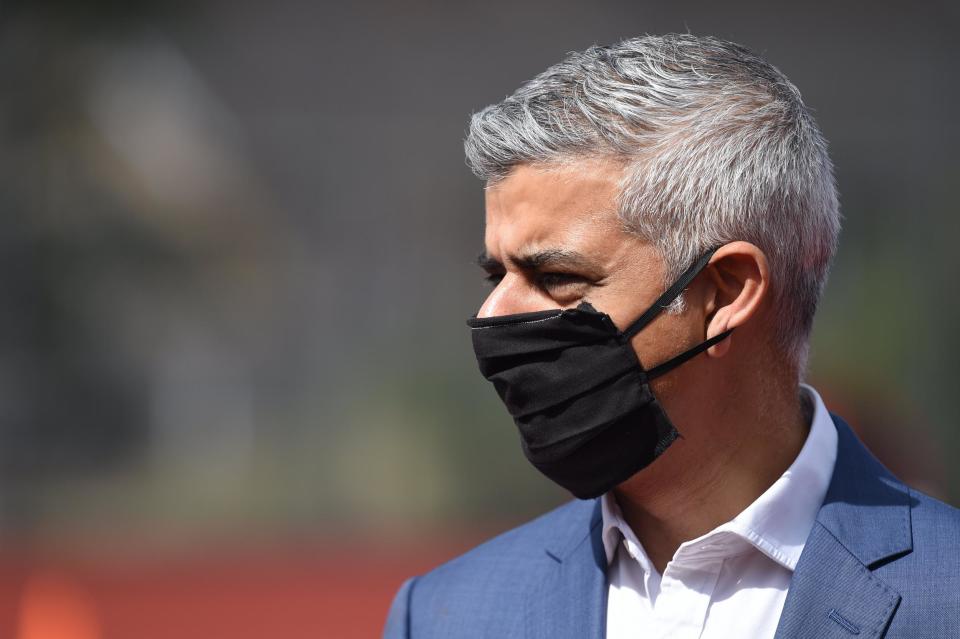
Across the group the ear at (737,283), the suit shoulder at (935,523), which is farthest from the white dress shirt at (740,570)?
the ear at (737,283)

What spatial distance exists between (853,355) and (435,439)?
337 centimetres

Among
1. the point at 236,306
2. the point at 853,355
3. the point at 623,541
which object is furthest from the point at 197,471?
the point at 623,541

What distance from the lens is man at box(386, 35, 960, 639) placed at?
2.01m

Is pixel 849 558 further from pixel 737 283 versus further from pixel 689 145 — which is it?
pixel 689 145

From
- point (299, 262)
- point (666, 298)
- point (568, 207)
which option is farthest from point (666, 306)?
point (299, 262)

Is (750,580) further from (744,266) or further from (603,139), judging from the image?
(603,139)

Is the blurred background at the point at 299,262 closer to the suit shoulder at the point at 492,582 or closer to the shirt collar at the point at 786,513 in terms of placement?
the suit shoulder at the point at 492,582

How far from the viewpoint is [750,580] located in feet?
6.60

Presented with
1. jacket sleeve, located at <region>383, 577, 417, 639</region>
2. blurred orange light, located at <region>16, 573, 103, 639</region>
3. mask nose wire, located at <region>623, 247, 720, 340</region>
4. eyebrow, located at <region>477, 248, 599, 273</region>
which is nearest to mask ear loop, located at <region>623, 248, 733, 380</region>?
mask nose wire, located at <region>623, 247, 720, 340</region>

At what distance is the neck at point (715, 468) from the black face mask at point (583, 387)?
0.07 meters

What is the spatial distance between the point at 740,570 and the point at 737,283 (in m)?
0.54

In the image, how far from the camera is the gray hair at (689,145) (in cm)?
204

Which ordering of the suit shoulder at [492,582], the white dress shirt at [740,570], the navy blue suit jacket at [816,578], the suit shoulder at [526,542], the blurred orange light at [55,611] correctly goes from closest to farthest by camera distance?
the navy blue suit jacket at [816,578] < the white dress shirt at [740,570] < the suit shoulder at [492,582] < the suit shoulder at [526,542] < the blurred orange light at [55,611]

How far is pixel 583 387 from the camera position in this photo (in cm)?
208
